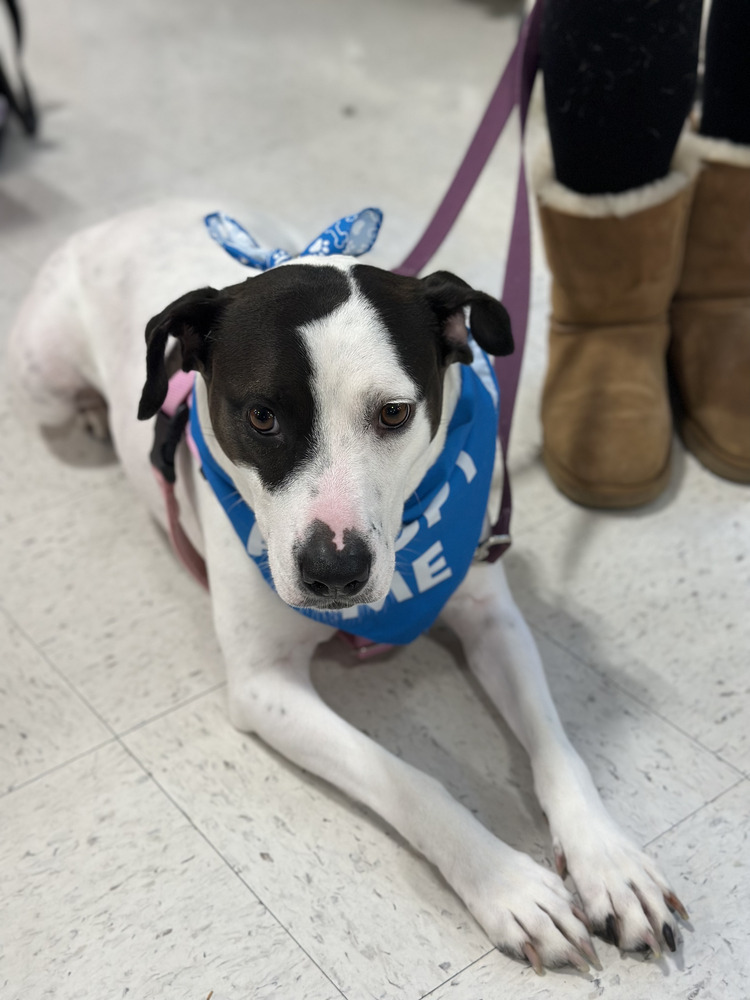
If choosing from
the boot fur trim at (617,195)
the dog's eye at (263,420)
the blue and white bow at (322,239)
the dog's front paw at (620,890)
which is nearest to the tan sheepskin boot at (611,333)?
the boot fur trim at (617,195)

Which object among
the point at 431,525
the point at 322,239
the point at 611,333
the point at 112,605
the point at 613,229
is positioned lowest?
the point at 112,605

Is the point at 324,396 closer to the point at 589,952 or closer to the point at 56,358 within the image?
the point at 589,952

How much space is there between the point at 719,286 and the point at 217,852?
1.58m

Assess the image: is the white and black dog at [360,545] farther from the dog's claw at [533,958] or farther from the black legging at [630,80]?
the black legging at [630,80]

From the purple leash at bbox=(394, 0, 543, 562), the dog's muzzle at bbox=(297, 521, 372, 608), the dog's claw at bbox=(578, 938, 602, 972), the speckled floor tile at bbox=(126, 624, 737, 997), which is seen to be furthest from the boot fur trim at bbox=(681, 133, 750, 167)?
the dog's claw at bbox=(578, 938, 602, 972)

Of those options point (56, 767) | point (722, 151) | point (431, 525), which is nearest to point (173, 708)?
point (56, 767)

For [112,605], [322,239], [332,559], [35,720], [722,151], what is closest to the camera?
[332,559]

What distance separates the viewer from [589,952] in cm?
134

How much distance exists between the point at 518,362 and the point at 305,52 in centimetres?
329

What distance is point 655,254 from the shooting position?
2146 mm

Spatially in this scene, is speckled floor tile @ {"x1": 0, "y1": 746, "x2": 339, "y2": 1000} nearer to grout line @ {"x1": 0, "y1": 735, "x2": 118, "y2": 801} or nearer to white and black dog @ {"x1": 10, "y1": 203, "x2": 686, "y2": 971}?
grout line @ {"x1": 0, "y1": 735, "x2": 118, "y2": 801}

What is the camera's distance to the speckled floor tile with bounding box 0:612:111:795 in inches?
67.9

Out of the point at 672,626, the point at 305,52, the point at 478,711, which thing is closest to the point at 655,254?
the point at 672,626

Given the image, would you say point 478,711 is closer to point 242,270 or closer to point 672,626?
point 672,626
